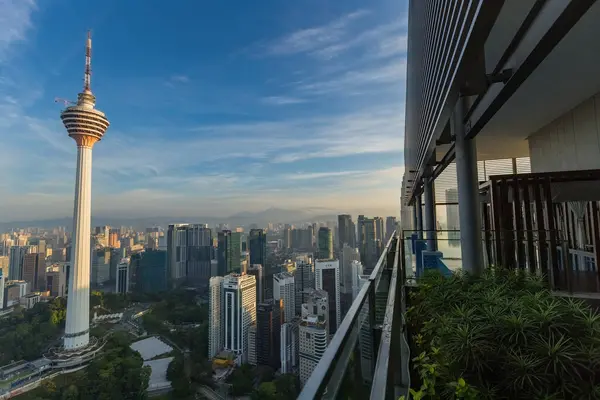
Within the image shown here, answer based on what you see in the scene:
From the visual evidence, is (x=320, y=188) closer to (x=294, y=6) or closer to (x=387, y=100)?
(x=387, y=100)

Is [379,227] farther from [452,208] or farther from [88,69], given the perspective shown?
[88,69]

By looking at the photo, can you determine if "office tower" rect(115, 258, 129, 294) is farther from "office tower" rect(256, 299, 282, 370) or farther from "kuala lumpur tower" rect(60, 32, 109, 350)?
"office tower" rect(256, 299, 282, 370)

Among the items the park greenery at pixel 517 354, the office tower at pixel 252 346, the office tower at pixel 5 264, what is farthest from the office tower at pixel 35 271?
the park greenery at pixel 517 354

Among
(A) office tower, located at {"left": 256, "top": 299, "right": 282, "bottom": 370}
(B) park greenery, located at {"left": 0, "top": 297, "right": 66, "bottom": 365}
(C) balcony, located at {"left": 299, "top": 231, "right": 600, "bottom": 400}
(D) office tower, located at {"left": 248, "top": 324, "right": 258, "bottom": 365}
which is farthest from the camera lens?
(B) park greenery, located at {"left": 0, "top": 297, "right": 66, "bottom": 365}

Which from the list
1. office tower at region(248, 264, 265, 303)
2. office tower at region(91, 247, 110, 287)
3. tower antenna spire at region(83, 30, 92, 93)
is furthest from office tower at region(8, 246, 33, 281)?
office tower at region(248, 264, 265, 303)

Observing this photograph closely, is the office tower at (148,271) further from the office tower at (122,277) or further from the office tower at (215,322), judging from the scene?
the office tower at (215,322)

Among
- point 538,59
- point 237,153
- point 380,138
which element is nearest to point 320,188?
point 380,138

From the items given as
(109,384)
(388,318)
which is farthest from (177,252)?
(388,318)

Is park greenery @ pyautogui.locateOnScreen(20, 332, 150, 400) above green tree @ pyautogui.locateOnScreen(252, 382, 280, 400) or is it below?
below
